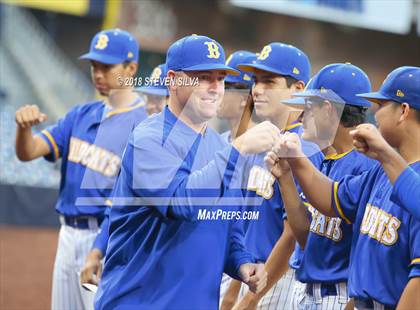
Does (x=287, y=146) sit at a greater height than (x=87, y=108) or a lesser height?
greater

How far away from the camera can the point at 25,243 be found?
13047mm

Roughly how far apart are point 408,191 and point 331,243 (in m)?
0.87

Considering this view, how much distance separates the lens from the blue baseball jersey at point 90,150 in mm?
5523

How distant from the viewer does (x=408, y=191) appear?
3.17 m

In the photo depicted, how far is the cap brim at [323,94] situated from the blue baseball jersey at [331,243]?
0.93 ft

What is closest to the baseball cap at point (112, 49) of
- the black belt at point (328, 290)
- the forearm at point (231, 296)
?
the forearm at point (231, 296)

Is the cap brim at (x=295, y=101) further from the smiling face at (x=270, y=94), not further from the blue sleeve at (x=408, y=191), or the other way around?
the blue sleeve at (x=408, y=191)

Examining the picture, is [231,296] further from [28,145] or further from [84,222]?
[28,145]

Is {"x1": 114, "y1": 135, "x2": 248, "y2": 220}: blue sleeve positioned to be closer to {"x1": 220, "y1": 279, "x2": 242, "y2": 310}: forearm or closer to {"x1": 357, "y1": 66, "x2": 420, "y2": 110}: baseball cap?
{"x1": 357, "y1": 66, "x2": 420, "y2": 110}: baseball cap

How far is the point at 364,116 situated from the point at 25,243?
387 inches

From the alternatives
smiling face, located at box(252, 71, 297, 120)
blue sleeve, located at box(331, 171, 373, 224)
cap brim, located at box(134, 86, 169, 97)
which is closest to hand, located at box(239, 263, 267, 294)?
blue sleeve, located at box(331, 171, 373, 224)

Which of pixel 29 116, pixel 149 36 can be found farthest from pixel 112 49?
pixel 149 36

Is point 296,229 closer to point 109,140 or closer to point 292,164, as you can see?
point 292,164

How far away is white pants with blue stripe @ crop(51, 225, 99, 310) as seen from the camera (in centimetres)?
555
